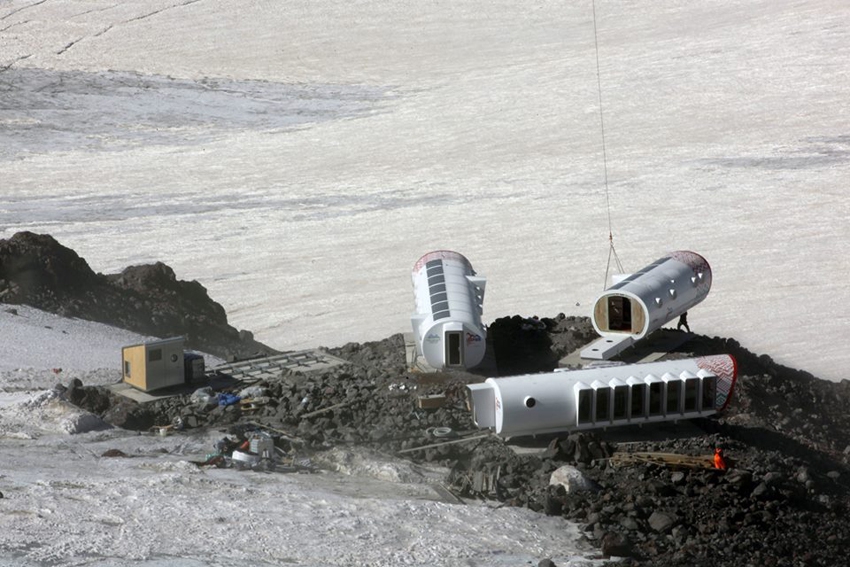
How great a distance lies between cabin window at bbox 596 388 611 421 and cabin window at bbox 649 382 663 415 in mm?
768

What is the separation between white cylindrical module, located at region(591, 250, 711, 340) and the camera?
25.0 metres

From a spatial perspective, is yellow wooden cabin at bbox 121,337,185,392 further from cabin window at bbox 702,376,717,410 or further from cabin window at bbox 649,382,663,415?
cabin window at bbox 702,376,717,410

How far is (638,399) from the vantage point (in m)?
20.8

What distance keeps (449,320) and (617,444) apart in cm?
459

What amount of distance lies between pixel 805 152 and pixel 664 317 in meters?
29.0

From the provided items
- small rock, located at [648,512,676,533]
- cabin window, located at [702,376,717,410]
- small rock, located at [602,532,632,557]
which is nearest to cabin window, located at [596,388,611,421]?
cabin window, located at [702,376,717,410]

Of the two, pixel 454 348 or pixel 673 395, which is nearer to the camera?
pixel 673 395

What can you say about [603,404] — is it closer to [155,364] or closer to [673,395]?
[673,395]

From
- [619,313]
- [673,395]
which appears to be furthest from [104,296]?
[673,395]

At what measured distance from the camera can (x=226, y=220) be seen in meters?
47.1

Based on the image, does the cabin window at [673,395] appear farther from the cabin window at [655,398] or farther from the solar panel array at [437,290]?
the solar panel array at [437,290]

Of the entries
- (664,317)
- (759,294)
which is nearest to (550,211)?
(759,294)

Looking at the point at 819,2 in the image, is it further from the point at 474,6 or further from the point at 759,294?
the point at 759,294

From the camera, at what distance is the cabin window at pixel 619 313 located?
2520 centimetres
